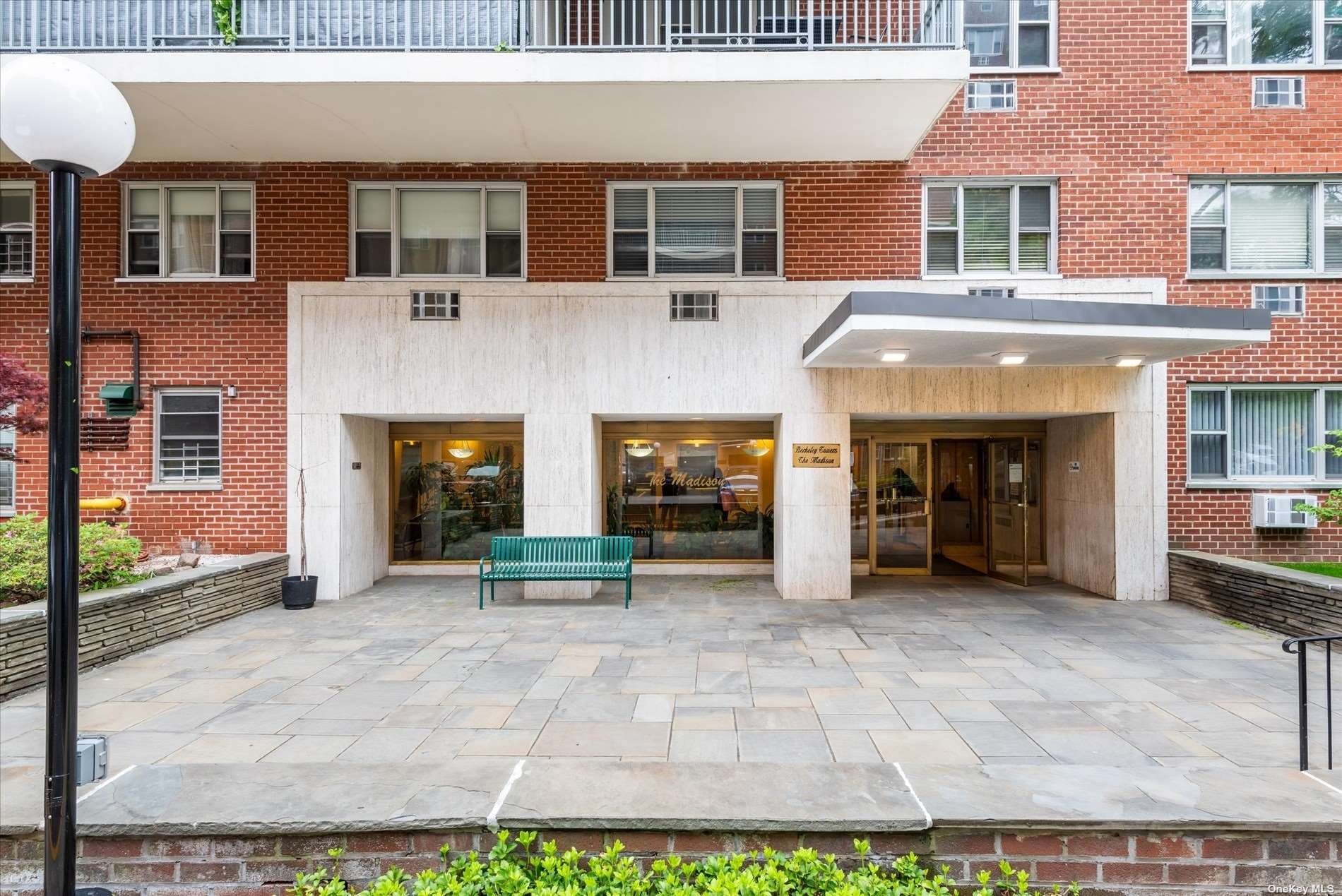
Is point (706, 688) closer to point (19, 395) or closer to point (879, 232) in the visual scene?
point (879, 232)

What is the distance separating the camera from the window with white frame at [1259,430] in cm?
960

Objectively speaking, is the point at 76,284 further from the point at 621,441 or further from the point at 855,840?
the point at 621,441

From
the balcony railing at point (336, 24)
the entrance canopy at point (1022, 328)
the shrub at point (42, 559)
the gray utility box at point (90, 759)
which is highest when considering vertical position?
the balcony railing at point (336, 24)

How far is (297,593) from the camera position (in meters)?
8.85

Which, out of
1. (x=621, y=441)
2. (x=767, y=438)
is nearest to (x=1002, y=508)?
(x=767, y=438)

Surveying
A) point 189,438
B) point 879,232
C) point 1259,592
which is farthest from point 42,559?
point 1259,592

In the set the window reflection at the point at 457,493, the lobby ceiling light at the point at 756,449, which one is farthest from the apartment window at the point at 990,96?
the window reflection at the point at 457,493

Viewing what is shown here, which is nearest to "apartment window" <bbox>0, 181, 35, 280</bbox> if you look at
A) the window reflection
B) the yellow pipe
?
the yellow pipe

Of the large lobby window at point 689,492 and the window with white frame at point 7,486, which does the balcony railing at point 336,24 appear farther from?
the large lobby window at point 689,492

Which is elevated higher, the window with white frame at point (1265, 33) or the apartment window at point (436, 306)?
the window with white frame at point (1265, 33)

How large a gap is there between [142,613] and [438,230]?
6.08 meters

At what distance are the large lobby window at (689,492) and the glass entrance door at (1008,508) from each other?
377cm

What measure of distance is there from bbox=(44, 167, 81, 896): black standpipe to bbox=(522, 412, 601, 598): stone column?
693 centimetres

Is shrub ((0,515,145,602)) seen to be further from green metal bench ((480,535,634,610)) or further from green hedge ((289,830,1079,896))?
green hedge ((289,830,1079,896))
